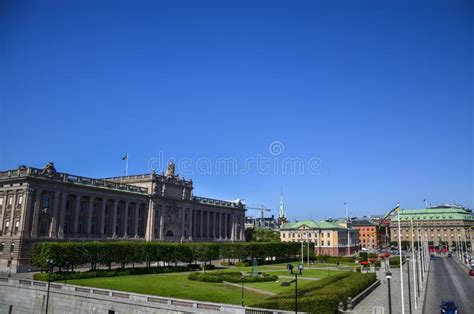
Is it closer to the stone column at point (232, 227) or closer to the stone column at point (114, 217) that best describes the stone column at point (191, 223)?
the stone column at point (232, 227)

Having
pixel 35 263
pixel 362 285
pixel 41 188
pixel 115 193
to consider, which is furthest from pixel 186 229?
pixel 362 285

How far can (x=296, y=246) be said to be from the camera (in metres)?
127

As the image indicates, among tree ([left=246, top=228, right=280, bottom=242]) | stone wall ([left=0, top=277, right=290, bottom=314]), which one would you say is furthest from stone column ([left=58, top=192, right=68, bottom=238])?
tree ([left=246, top=228, right=280, bottom=242])

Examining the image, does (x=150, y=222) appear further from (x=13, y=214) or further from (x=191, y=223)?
(x=13, y=214)

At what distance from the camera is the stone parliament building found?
78500 mm

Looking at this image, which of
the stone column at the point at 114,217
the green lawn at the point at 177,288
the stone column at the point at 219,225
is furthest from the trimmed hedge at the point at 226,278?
the stone column at the point at 219,225

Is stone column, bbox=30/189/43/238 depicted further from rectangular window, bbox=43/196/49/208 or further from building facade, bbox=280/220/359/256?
building facade, bbox=280/220/359/256

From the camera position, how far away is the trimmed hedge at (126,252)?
6269cm

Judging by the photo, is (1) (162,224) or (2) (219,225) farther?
(2) (219,225)

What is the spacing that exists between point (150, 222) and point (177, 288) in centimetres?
5780

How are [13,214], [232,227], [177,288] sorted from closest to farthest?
[177,288] < [13,214] < [232,227]

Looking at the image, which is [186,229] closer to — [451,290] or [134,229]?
[134,229]

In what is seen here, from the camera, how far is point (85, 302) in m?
44.0

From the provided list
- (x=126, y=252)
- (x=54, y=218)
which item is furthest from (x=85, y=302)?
(x=54, y=218)
